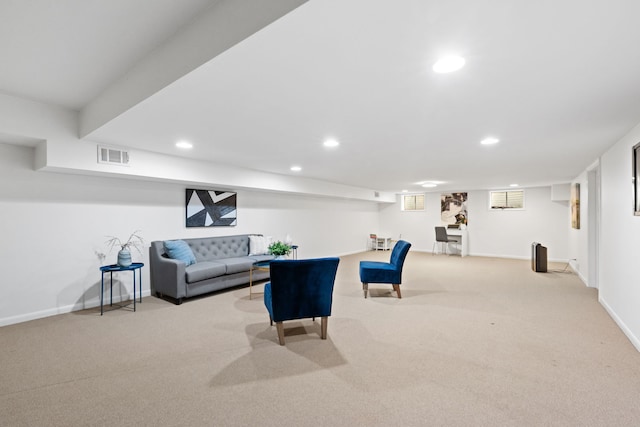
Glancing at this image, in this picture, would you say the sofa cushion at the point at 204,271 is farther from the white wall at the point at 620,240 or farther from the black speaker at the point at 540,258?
the black speaker at the point at 540,258

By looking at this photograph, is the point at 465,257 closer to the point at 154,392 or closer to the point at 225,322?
the point at 225,322

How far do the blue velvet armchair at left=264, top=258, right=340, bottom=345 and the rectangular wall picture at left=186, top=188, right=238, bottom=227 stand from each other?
3.13m

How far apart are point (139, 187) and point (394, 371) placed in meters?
4.55

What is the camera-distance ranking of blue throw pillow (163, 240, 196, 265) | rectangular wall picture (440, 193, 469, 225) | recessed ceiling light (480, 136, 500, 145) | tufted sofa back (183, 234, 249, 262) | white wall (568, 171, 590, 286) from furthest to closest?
rectangular wall picture (440, 193, 469, 225) → white wall (568, 171, 590, 286) → tufted sofa back (183, 234, 249, 262) → blue throw pillow (163, 240, 196, 265) → recessed ceiling light (480, 136, 500, 145)

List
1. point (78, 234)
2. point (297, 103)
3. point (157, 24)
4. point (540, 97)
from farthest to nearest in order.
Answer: point (78, 234), point (297, 103), point (540, 97), point (157, 24)

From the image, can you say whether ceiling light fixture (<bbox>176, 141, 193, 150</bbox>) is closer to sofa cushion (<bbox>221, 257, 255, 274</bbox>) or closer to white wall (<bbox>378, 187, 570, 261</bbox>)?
sofa cushion (<bbox>221, 257, 255, 274</bbox>)

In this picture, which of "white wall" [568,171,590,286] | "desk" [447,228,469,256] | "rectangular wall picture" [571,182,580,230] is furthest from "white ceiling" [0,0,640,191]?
"desk" [447,228,469,256]

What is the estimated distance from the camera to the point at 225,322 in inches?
145

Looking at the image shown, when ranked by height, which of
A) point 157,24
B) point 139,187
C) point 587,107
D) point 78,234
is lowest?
point 78,234

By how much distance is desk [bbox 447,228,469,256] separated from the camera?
974cm

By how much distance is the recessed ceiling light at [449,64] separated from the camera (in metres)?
1.75

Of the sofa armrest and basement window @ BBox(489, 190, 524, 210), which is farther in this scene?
basement window @ BBox(489, 190, 524, 210)

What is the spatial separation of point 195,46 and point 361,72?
1.03m

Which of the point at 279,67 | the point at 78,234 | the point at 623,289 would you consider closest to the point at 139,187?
the point at 78,234
